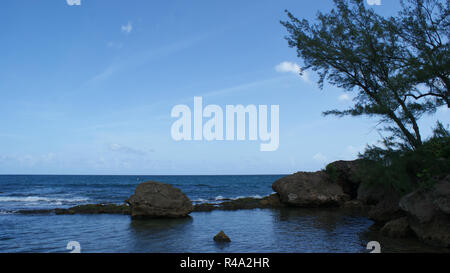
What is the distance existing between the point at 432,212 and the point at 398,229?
2030 millimetres

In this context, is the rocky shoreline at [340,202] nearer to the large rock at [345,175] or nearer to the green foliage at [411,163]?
the large rock at [345,175]

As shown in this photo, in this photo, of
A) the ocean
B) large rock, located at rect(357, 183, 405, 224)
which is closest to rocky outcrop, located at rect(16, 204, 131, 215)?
the ocean

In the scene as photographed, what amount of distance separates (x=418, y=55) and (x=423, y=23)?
173 cm

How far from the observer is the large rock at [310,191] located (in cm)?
→ 2409

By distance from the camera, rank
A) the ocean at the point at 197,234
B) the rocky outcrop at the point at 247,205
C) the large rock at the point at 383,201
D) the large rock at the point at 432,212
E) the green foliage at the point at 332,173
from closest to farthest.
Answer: the large rock at the point at 432,212 → the ocean at the point at 197,234 → the large rock at the point at 383,201 → the rocky outcrop at the point at 247,205 → the green foliage at the point at 332,173

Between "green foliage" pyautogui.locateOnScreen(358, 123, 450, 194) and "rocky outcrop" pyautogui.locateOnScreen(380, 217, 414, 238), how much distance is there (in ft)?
4.86

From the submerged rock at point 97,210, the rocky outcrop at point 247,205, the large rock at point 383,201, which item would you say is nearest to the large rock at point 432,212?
the large rock at point 383,201

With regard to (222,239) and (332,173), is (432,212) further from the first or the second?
(332,173)

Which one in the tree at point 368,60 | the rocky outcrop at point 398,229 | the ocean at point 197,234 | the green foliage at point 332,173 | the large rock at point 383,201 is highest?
the tree at point 368,60

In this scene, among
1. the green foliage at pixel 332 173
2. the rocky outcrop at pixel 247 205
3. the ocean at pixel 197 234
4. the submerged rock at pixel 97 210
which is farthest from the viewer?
the green foliage at pixel 332 173

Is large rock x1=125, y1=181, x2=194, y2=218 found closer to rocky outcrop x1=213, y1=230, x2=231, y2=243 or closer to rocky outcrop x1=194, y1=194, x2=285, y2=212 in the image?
rocky outcrop x1=194, y1=194, x2=285, y2=212

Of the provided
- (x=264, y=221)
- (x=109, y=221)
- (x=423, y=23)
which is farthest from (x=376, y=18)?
(x=109, y=221)

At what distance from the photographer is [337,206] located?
24.5 m

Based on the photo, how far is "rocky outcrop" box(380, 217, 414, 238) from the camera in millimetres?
12867
